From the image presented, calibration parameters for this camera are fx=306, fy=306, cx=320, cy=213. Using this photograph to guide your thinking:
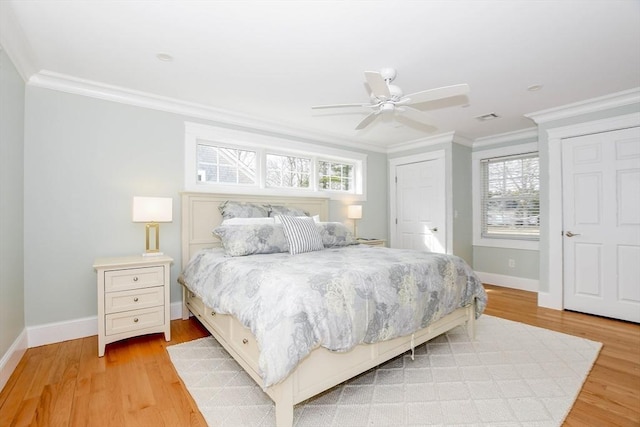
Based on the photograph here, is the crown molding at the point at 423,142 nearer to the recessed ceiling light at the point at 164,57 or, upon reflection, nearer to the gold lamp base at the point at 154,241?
the recessed ceiling light at the point at 164,57

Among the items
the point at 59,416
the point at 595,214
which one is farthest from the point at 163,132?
the point at 595,214

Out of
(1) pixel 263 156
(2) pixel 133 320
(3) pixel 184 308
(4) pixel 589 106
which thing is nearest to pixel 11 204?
(2) pixel 133 320

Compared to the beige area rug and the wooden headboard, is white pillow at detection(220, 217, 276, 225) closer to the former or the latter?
the wooden headboard

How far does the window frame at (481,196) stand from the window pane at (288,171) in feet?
9.29

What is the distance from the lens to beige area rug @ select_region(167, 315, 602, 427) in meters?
1.71

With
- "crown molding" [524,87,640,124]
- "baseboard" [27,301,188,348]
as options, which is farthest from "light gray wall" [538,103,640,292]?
"baseboard" [27,301,188,348]

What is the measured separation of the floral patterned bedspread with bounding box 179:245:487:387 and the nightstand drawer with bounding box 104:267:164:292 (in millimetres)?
302

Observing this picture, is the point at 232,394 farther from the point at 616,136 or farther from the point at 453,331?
the point at 616,136

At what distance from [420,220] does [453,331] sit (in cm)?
239

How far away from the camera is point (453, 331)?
9.73ft

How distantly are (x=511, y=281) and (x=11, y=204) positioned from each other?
5.97m

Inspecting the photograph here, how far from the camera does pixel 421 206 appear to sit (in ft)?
16.6

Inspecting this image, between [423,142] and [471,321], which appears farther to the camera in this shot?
[423,142]

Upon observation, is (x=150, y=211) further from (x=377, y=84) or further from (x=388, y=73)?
(x=388, y=73)
